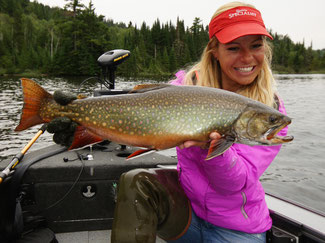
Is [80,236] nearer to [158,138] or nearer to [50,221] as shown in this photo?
[50,221]

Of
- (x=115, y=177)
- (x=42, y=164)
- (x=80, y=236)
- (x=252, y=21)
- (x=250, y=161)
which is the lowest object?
(x=80, y=236)

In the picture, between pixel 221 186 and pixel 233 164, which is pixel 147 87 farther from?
pixel 221 186

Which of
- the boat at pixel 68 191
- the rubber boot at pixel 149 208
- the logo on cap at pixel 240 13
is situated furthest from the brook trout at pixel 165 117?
the boat at pixel 68 191

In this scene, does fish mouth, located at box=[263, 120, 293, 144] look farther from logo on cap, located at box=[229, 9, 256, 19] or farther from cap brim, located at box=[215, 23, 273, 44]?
logo on cap, located at box=[229, 9, 256, 19]

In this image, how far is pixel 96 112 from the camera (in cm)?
225

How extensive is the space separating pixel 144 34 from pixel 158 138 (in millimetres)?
109619

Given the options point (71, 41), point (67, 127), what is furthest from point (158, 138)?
point (71, 41)

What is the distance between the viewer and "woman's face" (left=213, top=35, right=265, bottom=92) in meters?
2.71

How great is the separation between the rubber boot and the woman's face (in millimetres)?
1202

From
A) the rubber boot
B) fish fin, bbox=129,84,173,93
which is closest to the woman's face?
fish fin, bbox=129,84,173,93

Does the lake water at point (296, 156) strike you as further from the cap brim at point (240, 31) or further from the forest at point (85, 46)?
the forest at point (85, 46)

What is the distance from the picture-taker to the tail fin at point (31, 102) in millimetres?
2268

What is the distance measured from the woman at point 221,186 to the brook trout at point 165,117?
0.54 feet

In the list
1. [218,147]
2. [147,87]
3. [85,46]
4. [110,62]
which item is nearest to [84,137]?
[147,87]
